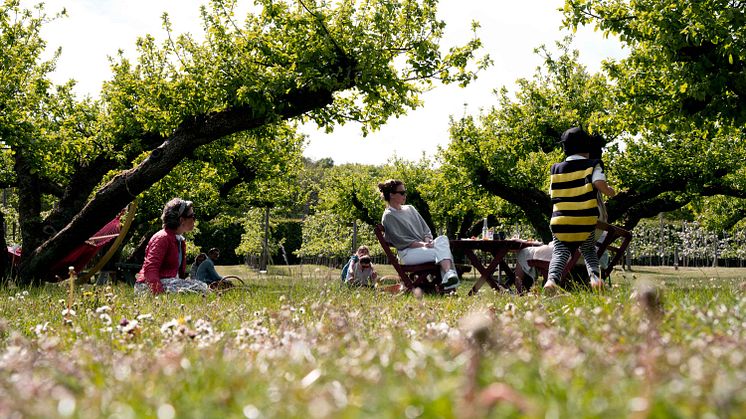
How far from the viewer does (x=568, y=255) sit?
675 cm

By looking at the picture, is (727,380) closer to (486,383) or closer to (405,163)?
(486,383)

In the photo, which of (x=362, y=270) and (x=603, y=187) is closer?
(x=603, y=187)

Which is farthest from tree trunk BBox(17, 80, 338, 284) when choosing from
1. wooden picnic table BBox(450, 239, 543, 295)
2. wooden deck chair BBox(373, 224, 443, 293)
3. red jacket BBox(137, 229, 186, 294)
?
red jacket BBox(137, 229, 186, 294)

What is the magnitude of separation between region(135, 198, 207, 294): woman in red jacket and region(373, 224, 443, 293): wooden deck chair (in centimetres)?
239

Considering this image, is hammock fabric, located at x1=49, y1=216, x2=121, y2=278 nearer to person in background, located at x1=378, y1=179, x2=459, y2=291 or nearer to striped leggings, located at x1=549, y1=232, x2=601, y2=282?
person in background, located at x1=378, y1=179, x2=459, y2=291

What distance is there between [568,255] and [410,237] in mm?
2388

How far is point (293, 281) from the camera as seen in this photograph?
541cm

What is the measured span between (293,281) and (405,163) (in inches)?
975

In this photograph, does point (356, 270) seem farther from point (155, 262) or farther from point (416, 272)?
point (155, 262)

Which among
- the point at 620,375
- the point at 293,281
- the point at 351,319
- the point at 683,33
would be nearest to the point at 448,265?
the point at 293,281

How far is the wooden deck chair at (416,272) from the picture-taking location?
832cm

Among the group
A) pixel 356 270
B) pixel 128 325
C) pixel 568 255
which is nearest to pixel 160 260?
pixel 128 325

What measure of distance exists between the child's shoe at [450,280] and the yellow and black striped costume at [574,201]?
5.02 feet

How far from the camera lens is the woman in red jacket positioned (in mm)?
6723
